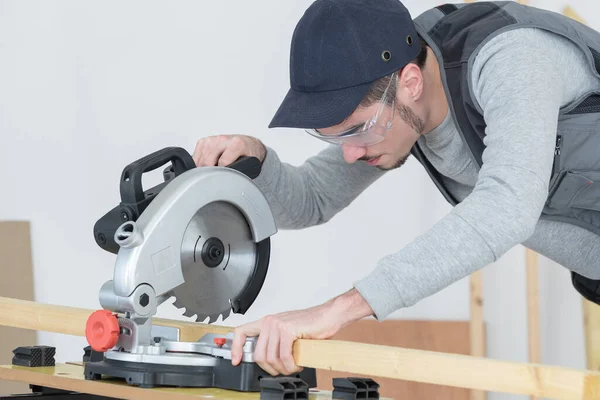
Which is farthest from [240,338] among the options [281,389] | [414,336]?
[414,336]

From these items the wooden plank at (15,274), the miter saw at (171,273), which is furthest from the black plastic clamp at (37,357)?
the wooden plank at (15,274)

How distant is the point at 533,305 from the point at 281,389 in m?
2.30

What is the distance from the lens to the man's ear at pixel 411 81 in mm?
1909

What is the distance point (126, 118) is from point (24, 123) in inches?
15.8

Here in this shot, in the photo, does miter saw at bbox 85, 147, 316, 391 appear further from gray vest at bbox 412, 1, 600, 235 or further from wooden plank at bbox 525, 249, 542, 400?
wooden plank at bbox 525, 249, 542, 400

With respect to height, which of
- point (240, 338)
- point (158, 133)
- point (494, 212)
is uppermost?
point (158, 133)

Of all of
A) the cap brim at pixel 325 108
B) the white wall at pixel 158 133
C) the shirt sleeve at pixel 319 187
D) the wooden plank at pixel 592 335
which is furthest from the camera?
the white wall at pixel 158 133

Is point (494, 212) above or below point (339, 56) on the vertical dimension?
below

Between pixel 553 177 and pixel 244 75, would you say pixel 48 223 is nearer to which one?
pixel 244 75

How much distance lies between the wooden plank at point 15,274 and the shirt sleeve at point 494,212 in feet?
7.54

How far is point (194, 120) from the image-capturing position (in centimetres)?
376

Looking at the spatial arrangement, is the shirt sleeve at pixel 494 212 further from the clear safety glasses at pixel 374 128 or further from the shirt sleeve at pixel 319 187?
the shirt sleeve at pixel 319 187

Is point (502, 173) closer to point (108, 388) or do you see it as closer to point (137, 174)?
point (137, 174)

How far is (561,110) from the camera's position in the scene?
1909 mm
